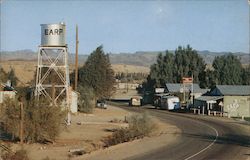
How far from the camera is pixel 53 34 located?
47438 millimetres

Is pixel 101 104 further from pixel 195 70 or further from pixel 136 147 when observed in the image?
pixel 136 147

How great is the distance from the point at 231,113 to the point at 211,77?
38578 mm

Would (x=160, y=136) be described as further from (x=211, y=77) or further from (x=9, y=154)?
(x=211, y=77)

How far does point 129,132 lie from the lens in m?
37.5

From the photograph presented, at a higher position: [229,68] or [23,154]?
[229,68]

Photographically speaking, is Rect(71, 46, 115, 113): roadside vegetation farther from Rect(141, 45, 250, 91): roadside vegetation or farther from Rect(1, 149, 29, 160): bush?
Rect(1, 149, 29, 160): bush

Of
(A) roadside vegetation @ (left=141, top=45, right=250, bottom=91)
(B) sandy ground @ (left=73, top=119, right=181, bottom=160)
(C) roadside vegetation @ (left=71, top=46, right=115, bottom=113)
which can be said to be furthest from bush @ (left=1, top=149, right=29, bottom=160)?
(A) roadside vegetation @ (left=141, top=45, right=250, bottom=91)

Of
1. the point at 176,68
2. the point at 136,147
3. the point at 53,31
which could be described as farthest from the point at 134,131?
the point at 176,68

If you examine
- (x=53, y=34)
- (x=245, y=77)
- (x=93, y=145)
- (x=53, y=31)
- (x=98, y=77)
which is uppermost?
(x=53, y=31)

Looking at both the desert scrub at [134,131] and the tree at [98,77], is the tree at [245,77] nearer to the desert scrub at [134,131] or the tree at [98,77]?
the tree at [98,77]

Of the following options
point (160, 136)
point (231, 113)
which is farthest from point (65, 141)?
point (231, 113)

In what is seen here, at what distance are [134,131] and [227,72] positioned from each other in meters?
65.6

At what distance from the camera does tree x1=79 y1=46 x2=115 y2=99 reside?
83.2m

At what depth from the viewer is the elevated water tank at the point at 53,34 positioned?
4734 cm
